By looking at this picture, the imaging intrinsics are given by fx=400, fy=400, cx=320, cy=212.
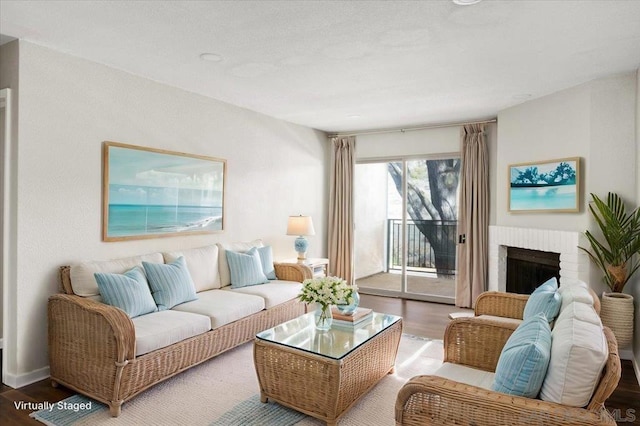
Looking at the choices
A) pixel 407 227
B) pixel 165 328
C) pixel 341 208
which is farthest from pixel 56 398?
pixel 407 227

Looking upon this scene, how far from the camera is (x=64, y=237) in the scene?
3.18 metres

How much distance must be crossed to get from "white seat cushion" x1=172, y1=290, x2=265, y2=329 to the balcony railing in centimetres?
294

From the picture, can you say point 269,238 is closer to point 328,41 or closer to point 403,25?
point 328,41

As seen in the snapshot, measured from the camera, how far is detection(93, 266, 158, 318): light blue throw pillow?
2971 mm

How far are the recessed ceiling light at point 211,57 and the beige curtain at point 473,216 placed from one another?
360 cm

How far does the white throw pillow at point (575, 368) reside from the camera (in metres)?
1.52

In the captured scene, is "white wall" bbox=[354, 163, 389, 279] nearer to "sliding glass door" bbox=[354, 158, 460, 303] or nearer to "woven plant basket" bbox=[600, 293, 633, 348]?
"sliding glass door" bbox=[354, 158, 460, 303]

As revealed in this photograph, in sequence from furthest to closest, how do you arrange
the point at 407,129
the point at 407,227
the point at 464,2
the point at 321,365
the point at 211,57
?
the point at 407,227 < the point at 407,129 < the point at 211,57 < the point at 321,365 < the point at 464,2

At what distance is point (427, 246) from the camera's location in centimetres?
597

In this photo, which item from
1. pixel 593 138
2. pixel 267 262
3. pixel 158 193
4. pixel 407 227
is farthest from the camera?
pixel 407 227

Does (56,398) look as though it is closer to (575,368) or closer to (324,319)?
(324,319)

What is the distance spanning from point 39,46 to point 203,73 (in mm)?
1212

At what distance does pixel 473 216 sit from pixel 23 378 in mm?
5053

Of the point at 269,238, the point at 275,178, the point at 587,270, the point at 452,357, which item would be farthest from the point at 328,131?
the point at 452,357
